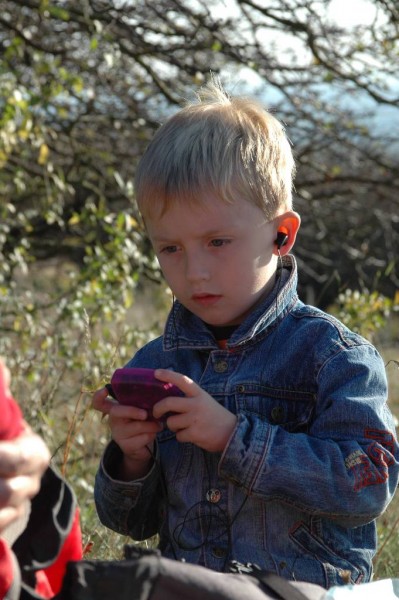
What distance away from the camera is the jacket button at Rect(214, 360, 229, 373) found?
7.46ft

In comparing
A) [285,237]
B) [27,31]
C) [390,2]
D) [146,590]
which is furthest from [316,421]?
[27,31]

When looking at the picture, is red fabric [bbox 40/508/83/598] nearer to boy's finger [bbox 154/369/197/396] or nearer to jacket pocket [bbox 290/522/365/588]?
boy's finger [bbox 154/369/197/396]

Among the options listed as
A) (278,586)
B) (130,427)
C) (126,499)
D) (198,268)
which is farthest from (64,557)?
(198,268)

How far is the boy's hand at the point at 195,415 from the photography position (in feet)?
6.60

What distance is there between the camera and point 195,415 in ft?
6.64

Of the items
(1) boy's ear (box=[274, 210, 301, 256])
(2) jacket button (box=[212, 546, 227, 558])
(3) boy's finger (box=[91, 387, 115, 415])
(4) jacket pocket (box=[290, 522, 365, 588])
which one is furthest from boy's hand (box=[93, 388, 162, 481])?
(1) boy's ear (box=[274, 210, 301, 256])

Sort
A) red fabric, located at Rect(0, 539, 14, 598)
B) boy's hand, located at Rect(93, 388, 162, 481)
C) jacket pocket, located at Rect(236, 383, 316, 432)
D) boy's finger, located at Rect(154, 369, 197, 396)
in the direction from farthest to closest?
jacket pocket, located at Rect(236, 383, 316, 432)
boy's hand, located at Rect(93, 388, 162, 481)
boy's finger, located at Rect(154, 369, 197, 396)
red fabric, located at Rect(0, 539, 14, 598)

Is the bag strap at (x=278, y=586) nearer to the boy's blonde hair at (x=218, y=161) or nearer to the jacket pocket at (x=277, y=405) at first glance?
the jacket pocket at (x=277, y=405)

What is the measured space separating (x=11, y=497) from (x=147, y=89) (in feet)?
14.6

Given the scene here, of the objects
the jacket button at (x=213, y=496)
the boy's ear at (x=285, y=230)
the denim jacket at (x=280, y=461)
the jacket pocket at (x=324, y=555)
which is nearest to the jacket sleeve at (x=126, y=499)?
the denim jacket at (x=280, y=461)

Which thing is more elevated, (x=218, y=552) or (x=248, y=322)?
(x=248, y=322)

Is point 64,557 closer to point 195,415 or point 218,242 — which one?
point 195,415

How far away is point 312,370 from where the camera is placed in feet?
7.14

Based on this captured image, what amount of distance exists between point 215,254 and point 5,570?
0.92 metres
